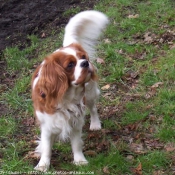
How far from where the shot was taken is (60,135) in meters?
4.04

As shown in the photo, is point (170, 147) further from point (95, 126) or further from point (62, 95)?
point (62, 95)

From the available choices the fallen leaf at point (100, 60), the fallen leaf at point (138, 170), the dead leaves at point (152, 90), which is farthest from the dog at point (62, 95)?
the fallen leaf at point (100, 60)

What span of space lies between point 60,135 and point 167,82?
Result: 2015mm

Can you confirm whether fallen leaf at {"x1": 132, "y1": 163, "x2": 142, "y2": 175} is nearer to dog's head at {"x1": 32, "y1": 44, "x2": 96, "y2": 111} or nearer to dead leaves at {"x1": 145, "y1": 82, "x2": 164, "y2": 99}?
dog's head at {"x1": 32, "y1": 44, "x2": 96, "y2": 111}

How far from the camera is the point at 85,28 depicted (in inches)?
188

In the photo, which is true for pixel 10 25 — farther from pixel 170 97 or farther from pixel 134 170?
pixel 134 170

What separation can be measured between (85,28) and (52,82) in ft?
4.39

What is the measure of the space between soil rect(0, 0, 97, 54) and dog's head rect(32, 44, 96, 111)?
11.6ft

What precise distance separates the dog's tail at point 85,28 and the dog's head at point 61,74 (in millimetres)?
935

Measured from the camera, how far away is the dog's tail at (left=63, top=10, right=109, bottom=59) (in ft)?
15.3

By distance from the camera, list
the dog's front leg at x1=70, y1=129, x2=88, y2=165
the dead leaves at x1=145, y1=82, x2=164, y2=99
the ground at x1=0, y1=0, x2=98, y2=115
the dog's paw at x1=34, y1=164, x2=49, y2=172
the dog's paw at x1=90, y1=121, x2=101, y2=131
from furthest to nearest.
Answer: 1. the ground at x1=0, y1=0, x2=98, y2=115
2. the dead leaves at x1=145, y1=82, x2=164, y2=99
3. the dog's paw at x1=90, y1=121, x2=101, y2=131
4. the dog's front leg at x1=70, y1=129, x2=88, y2=165
5. the dog's paw at x1=34, y1=164, x2=49, y2=172

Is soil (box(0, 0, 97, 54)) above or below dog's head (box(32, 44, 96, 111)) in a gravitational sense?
below

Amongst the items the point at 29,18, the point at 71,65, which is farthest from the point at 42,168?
the point at 29,18

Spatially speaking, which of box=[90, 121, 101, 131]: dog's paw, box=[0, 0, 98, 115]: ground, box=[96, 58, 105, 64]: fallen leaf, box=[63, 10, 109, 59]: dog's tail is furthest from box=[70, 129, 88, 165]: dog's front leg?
box=[0, 0, 98, 115]: ground
